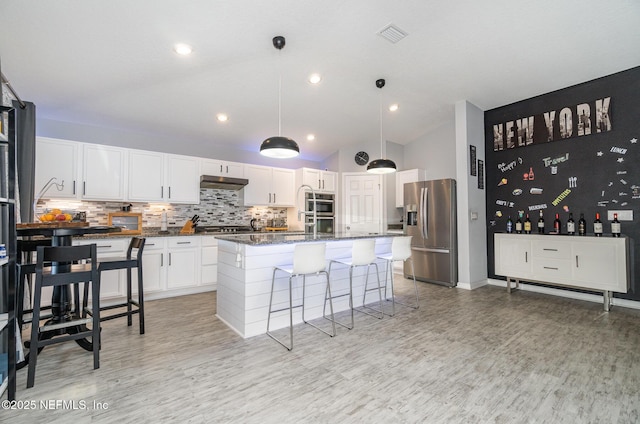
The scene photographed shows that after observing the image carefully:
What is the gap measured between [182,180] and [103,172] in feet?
3.47

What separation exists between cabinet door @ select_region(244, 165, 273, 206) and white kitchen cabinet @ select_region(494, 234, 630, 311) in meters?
4.20

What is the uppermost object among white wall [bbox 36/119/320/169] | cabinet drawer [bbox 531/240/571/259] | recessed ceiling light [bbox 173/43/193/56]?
recessed ceiling light [bbox 173/43/193/56]

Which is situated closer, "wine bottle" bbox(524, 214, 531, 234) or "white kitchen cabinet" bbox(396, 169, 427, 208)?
"wine bottle" bbox(524, 214, 531, 234)

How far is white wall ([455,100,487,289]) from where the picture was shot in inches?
191

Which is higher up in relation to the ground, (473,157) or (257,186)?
(473,157)

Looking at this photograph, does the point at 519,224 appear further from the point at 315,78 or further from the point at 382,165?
the point at 315,78

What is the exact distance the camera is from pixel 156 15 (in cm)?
262

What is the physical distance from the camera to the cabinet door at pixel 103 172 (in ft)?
13.2

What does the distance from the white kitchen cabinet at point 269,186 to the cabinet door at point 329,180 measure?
0.68 m

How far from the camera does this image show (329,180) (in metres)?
6.45

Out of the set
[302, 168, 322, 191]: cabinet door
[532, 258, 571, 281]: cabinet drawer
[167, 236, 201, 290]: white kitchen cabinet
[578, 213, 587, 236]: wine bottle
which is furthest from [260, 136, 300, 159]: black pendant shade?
[578, 213, 587, 236]: wine bottle

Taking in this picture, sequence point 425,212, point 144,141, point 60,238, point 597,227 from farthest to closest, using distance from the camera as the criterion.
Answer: point 425,212, point 144,141, point 597,227, point 60,238

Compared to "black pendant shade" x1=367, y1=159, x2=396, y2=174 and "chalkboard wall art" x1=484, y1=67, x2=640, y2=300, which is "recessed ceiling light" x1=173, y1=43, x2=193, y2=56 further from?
"chalkboard wall art" x1=484, y1=67, x2=640, y2=300

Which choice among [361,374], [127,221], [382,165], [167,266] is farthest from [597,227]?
[127,221]
